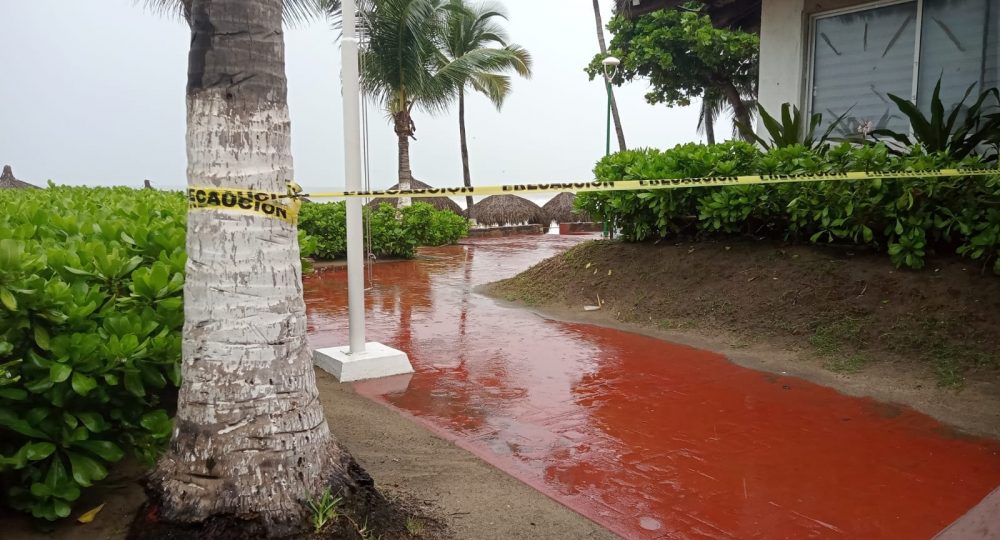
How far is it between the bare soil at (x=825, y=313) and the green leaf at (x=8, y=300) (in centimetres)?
508

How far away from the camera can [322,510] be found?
2.50m

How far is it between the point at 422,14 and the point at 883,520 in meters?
18.5

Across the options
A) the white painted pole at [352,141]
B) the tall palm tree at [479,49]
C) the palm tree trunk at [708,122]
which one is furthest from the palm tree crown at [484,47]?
the white painted pole at [352,141]

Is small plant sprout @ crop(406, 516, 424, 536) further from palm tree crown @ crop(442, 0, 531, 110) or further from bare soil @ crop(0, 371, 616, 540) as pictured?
palm tree crown @ crop(442, 0, 531, 110)

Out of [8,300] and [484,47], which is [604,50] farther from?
[8,300]

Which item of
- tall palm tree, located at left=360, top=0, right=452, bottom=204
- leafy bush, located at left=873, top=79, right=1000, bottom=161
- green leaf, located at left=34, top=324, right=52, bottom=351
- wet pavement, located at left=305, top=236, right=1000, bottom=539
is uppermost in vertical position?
tall palm tree, located at left=360, top=0, right=452, bottom=204

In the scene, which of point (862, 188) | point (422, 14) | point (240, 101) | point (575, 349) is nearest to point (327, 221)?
point (422, 14)

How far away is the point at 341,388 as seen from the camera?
5328mm

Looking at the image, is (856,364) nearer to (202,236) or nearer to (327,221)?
(202,236)

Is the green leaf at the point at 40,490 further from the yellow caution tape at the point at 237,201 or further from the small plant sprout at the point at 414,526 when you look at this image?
the small plant sprout at the point at 414,526

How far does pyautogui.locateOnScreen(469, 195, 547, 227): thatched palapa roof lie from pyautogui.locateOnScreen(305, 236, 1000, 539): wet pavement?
65.5 ft

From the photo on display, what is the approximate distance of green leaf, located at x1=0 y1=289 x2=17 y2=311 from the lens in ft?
7.61

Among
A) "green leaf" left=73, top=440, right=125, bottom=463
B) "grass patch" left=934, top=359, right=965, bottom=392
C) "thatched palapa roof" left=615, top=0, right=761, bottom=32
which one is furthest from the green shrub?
"green leaf" left=73, top=440, right=125, bottom=463

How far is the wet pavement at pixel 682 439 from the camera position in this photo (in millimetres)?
3316
